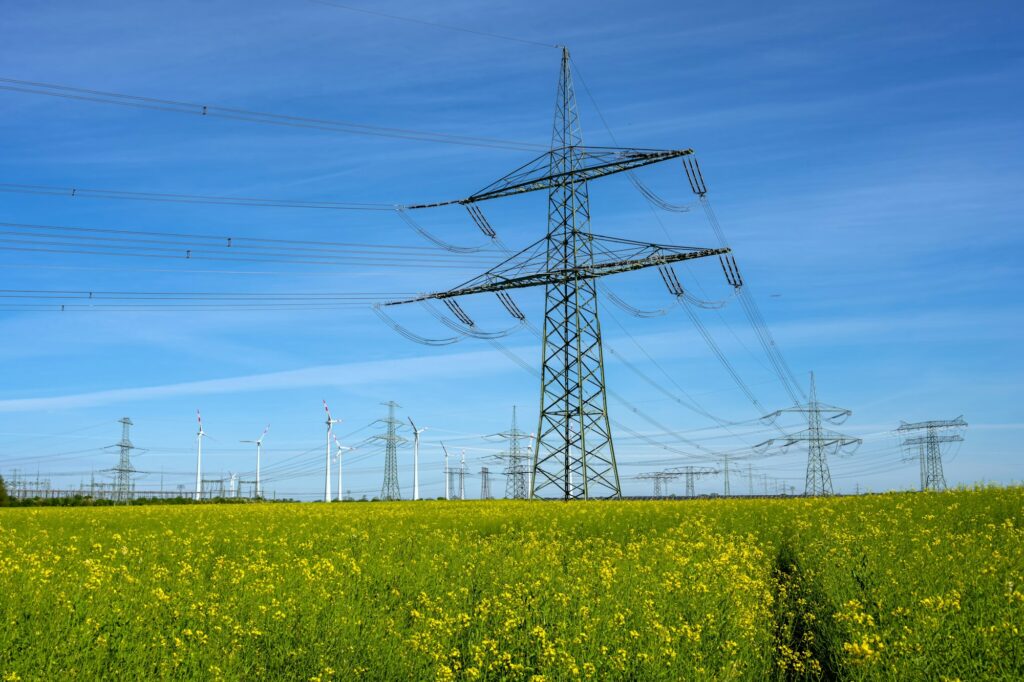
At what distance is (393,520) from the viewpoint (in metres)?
30.2

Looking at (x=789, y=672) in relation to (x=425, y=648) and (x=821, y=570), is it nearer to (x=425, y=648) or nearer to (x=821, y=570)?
(x=821, y=570)

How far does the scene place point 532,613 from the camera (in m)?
13.6

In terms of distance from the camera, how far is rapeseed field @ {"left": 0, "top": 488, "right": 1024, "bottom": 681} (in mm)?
11820

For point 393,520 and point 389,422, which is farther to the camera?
point 389,422

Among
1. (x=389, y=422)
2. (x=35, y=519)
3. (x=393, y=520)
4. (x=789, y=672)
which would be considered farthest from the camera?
(x=389, y=422)

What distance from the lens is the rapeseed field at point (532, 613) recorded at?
11820 mm

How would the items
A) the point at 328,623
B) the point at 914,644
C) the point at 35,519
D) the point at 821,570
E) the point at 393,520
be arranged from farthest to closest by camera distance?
1. the point at 35,519
2. the point at 393,520
3. the point at 821,570
4. the point at 328,623
5. the point at 914,644

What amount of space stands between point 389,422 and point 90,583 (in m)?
109

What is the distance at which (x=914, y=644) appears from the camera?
37.3ft

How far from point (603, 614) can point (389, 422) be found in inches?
4434

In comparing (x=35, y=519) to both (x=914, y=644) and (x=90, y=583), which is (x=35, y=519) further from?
(x=914, y=644)

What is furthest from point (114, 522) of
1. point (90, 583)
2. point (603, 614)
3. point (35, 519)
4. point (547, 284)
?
point (603, 614)

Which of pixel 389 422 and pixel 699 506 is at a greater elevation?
pixel 389 422

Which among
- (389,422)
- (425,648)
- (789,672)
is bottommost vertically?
(789,672)
